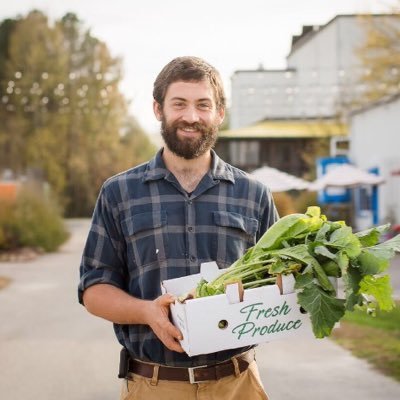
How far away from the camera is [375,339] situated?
10.2 metres

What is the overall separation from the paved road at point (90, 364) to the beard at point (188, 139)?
14.7 ft

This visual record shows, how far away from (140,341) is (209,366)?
0.29 metres

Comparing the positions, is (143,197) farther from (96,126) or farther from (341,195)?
(96,126)

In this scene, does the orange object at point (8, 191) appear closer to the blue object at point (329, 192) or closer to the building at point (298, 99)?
the blue object at point (329, 192)

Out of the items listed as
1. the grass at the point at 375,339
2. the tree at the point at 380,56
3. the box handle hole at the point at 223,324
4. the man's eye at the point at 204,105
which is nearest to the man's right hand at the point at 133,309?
the box handle hole at the point at 223,324

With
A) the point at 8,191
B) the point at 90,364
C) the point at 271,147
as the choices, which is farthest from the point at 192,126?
the point at 271,147

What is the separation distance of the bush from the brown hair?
72.5ft

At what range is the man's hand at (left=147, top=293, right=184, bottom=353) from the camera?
2951mm

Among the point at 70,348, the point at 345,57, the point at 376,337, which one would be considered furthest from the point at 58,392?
the point at 345,57

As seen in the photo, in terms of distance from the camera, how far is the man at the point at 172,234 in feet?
10.8

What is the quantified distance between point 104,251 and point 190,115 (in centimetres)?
64

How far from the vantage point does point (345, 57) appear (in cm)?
5425

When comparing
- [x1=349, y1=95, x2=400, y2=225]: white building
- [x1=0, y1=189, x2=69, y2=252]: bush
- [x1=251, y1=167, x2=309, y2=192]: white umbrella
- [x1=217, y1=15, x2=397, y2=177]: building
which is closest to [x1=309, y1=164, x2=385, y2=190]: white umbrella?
[x1=349, y1=95, x2=400, y2=225]: white building

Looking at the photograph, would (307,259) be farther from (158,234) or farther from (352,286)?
(158,234)
